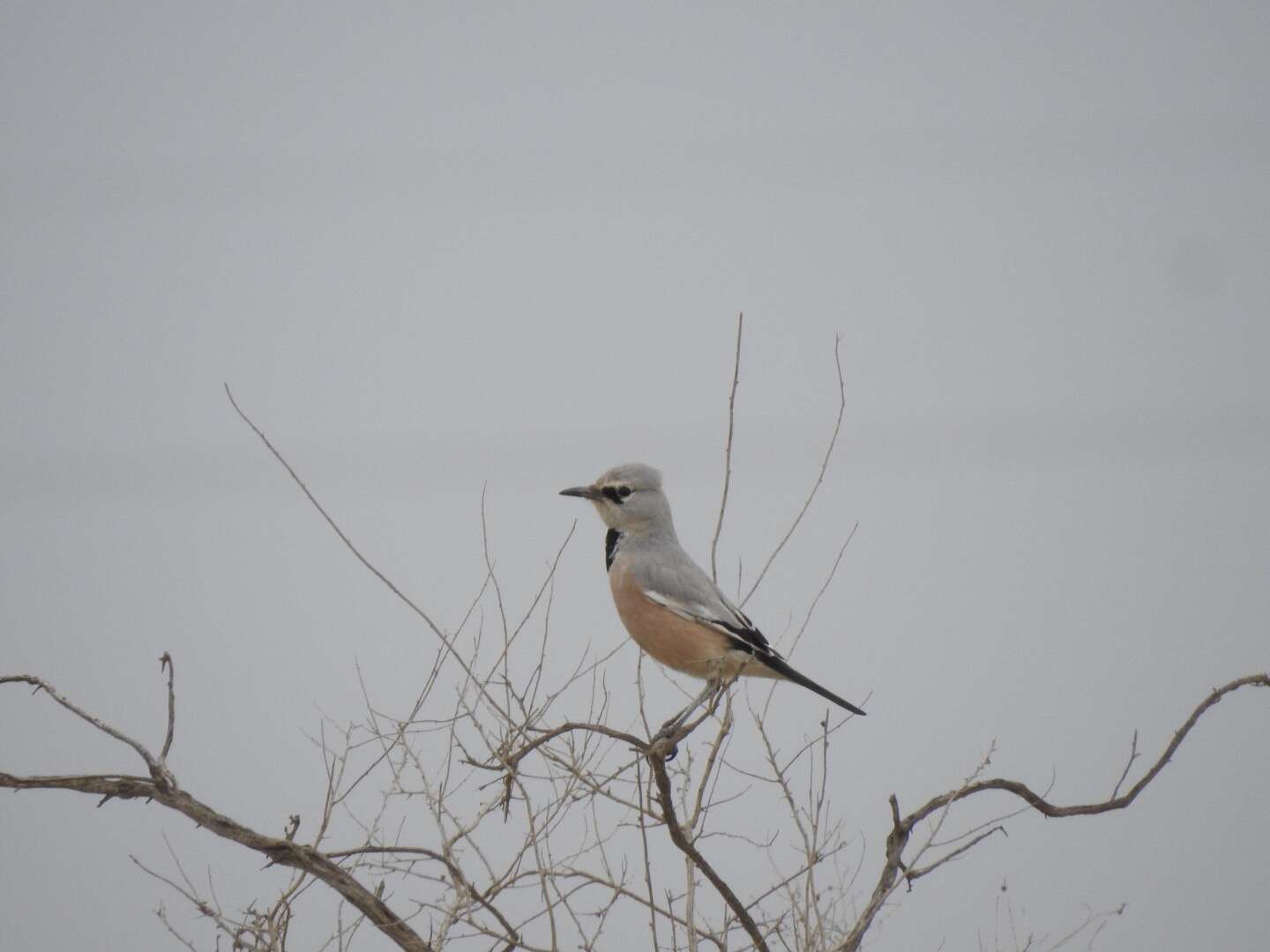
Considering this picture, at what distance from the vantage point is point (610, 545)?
→ 638 cm

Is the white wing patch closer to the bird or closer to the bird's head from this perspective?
the bird

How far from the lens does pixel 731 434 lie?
4242mm

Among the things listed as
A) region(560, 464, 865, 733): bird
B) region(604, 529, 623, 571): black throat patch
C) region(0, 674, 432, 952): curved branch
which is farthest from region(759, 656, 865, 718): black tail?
region(0, 674, 432, 952): curved branch

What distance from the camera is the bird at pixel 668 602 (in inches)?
209

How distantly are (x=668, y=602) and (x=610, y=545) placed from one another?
903 millimetres

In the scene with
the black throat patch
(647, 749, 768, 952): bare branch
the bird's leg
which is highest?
the black throat patch

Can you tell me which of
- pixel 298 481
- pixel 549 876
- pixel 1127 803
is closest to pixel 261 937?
pixel 549 876

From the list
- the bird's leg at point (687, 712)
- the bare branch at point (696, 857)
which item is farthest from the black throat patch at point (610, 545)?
the bare branch at point (696, 857)

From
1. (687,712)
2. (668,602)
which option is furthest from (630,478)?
(687,712)

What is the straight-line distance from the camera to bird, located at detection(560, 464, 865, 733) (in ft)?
17.4

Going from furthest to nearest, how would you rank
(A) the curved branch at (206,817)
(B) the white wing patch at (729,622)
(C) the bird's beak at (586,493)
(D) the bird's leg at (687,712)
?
(C) the bird's beak at (586,493)
(B) the white wing patch at (729,622)
(D) the bird's leg at (687,712)
(A) the curved branch at (206,817)

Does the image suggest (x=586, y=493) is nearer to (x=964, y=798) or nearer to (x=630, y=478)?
(x=630, y=478)

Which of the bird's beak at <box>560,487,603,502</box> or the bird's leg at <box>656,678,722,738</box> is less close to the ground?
the bird's beak at <box>560,487,603,502</box>

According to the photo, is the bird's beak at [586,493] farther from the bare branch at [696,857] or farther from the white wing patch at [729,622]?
the bare branch at [696,857]
